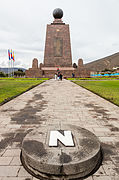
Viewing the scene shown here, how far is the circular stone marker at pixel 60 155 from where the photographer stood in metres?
A: 1.81

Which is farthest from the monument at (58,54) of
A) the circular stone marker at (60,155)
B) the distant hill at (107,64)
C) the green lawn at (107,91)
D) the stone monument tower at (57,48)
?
the distant hill at (107,64)

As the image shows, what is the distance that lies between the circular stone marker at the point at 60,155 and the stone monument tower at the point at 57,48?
3760cm

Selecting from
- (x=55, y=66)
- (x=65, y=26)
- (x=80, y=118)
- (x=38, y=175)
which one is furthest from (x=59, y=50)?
(x=38, y=175)

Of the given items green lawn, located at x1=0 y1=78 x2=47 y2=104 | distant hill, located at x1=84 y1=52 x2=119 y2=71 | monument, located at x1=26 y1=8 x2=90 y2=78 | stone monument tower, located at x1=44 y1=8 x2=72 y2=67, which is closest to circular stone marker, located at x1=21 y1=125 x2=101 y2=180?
green lawn, located at x1=0 y1=78 x2=47 y2=104

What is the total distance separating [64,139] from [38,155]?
0.66 metres

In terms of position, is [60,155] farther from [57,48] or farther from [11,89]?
[57,48]

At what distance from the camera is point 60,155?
2004mm

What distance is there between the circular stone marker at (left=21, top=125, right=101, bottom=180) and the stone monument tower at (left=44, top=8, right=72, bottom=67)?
3760 cm

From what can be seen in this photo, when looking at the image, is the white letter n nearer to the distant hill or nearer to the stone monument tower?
the stone monument tower

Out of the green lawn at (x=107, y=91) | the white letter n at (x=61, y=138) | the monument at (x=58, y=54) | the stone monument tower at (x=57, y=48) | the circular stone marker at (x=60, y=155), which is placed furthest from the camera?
the stone monument tower at (x=57, y=48)

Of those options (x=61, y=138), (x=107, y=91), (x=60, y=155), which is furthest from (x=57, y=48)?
(x=60, y=155)

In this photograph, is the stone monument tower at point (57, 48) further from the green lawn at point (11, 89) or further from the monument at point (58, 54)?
the green lawn at point (11, 89)

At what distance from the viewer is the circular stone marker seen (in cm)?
181

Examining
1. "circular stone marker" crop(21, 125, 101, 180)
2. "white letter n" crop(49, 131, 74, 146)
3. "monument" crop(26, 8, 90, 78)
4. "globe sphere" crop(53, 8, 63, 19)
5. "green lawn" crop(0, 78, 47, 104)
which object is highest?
"globe sphere" crop(53, 8, 63, 19)
